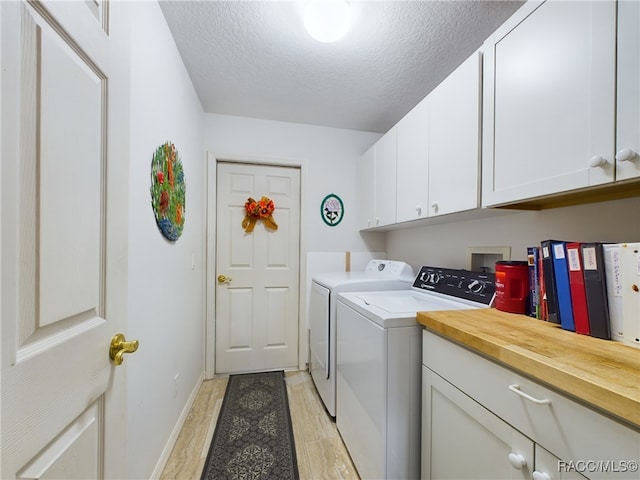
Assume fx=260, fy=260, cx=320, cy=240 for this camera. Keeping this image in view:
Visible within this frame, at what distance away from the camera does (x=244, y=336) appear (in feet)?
8.11

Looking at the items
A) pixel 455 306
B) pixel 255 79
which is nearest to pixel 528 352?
pixel 455 306

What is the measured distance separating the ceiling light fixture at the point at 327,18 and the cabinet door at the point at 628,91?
97 centimetres

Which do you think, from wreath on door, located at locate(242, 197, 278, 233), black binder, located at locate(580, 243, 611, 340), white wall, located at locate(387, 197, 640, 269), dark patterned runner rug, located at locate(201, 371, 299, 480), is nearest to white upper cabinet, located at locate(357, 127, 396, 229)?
white wall, located at locate(387, 197, 640, 269)

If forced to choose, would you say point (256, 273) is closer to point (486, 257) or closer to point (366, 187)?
point (366, 187)

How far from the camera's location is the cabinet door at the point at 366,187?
226 centimetres

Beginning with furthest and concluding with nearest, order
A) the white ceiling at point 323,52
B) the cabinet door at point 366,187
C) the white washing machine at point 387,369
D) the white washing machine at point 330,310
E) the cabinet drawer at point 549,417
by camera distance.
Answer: the cabinet door at point 366,187
the white washing machine at point 330,310
the white ceiling at point 323,52
the white washing machine at point 387,369
the cabinet drawer at point 549,417

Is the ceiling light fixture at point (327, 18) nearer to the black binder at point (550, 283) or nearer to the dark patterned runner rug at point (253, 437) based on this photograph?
the black binder at point (550, 283)

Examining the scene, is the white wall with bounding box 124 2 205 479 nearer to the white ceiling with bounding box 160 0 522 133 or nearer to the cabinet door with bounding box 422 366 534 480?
the white ceiling with bounding box 160 0 522 133

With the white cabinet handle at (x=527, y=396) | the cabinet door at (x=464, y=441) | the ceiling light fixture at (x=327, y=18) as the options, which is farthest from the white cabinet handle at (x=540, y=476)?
the ceiling light fixture at (x=327, y=18)

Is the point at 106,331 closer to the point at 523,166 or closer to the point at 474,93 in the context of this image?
the point at 523,166

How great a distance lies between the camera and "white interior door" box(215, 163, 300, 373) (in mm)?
2441

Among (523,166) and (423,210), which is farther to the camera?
(423,210)

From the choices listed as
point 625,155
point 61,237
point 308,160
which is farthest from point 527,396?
point 308,160

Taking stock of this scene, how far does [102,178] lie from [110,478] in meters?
0.74
